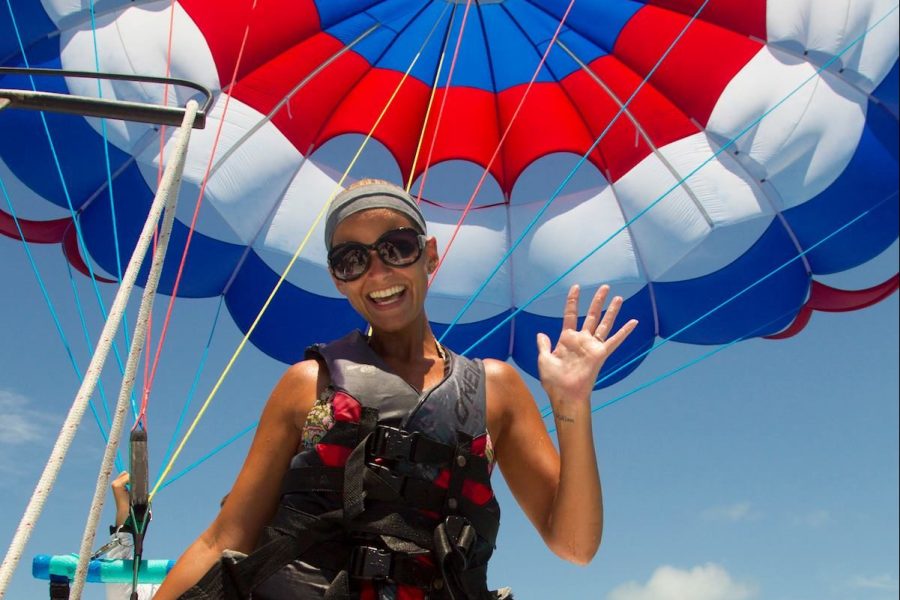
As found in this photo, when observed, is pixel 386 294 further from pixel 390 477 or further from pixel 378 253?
pixel 390 477

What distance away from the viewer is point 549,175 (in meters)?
7.73

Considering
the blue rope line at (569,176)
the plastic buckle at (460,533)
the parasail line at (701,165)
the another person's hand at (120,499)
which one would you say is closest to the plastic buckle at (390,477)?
the plastic buckle at (460,533)

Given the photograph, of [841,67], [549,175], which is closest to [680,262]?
[549,175]

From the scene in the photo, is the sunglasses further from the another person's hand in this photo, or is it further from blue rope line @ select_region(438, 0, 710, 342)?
blue rope line @ select_region(438, 0, 710, 342)

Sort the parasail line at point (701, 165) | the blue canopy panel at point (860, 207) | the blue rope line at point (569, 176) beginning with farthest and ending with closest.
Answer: the blue rope line at point (569, 176), the blue canopy panel at point (860, 207), the parasail line at point (701, 165)

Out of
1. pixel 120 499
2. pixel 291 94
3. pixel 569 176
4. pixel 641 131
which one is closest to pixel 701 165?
pixel 641 131

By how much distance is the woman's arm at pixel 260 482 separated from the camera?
7.30 ft

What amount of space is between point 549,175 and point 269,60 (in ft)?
7.55

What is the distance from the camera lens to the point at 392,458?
2.19 meters

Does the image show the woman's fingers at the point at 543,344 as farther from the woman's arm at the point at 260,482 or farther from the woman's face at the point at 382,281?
the woman's arm at the point at 260,482

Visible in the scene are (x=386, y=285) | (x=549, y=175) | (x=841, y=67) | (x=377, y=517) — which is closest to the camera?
(x=377, y=517)

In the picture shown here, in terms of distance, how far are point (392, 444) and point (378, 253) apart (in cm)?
47

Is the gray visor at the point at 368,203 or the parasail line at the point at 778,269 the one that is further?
the parasail line at the point at 778,269

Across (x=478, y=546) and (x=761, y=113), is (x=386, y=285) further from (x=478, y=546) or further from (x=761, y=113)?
(x=761, y=113)
